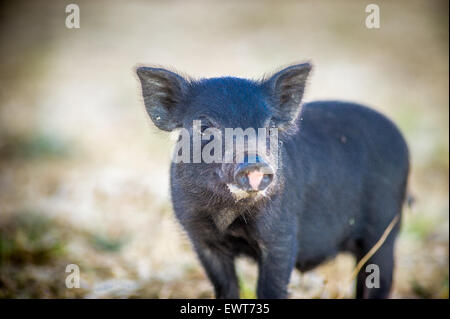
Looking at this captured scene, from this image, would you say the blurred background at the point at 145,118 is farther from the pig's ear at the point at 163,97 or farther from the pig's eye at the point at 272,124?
the pig's eye at the point at 272,124

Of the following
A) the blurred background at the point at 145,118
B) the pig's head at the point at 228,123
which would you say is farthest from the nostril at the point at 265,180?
the blurred background at the point at 145,118

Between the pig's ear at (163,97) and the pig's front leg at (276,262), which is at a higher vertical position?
the pig's ear at (163,97)

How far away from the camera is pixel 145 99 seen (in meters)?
4.67

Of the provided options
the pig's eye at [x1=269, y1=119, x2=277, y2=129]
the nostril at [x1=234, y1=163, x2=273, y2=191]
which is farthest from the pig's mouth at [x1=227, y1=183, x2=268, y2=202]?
the pig's eye at [x1=269, y1=119, x2=277, y2=129]

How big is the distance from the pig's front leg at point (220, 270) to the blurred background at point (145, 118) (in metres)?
0.31

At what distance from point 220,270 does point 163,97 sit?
1.85 meters

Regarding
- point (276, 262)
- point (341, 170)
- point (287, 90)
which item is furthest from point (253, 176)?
point (341, 170)

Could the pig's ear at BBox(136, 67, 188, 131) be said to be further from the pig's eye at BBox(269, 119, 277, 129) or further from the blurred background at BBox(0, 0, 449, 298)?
the pig's eye at BBox(269, 119, 277, 129)

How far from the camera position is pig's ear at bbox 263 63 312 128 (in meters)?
4.64

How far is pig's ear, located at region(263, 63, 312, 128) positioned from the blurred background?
116 cm

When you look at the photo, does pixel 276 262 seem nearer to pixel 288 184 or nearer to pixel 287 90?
pixel 288 184

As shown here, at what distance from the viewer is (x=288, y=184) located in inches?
185

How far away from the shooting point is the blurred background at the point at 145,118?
6.39 metres

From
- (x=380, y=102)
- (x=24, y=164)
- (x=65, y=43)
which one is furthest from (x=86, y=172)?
(x=65, y=43)
